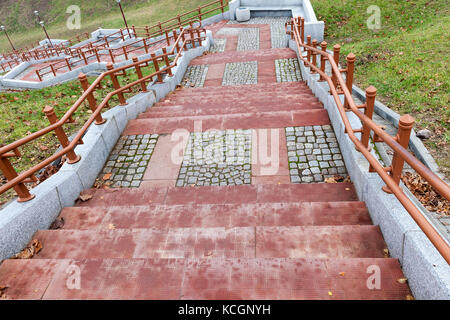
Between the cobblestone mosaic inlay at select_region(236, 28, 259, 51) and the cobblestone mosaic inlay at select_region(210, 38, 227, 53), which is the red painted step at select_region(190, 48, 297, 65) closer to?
the cobblestone mosaic inlay at select_region(210, 38, 227, 53)

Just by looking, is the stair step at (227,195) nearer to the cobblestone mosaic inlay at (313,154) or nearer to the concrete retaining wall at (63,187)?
the concrete retaining wall at (63,187)

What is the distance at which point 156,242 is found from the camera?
344 cm

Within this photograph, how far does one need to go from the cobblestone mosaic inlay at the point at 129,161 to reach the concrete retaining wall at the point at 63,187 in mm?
145

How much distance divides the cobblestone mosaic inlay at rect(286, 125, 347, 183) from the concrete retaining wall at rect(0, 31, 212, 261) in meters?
3.46

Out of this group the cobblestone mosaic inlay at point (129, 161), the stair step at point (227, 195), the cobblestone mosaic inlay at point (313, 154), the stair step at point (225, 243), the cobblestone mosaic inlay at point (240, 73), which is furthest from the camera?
the cobblestone mosaic inlay at point (240, 73)

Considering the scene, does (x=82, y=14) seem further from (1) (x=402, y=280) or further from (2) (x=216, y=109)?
(1) (x=402, y=280)

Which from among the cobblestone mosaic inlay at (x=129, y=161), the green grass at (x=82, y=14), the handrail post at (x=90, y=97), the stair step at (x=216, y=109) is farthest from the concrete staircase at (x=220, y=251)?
the green grass at (x=82, y=14)

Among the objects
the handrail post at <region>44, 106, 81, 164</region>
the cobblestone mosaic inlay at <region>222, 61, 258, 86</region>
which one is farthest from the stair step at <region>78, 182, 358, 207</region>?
the cobblestone mosaic inlay at <region>222, 61, 258, 86</region>

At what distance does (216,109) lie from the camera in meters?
7.62

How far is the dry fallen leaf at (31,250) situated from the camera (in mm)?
3602

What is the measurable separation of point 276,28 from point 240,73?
7658 mm

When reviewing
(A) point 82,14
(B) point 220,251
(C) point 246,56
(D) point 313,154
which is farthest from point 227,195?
(A) point 82,14

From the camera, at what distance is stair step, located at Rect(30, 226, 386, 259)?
315 cm
